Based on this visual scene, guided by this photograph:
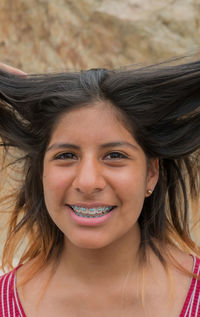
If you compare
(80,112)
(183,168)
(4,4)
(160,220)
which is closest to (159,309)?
(160,220)

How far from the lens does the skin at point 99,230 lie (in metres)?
1.96

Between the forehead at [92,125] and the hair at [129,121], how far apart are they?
26 mm

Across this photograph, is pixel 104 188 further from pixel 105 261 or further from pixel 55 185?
pixel 105 261

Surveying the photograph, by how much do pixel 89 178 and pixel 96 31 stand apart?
2573 millimetres

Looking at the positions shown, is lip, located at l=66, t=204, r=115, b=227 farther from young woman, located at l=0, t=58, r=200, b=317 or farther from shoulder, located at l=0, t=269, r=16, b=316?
shoulder, located at l=0, t=269, r=16, b=316

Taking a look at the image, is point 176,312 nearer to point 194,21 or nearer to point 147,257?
point 147,257

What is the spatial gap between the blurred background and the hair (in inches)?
77.6

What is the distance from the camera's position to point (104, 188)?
1.95 meters

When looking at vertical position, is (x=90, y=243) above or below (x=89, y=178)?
below

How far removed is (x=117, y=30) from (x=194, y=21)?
1.68 feet

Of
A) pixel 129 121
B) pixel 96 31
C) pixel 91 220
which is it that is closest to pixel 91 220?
pixel 91 220

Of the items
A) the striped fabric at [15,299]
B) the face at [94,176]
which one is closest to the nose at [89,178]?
the face at [94,176]

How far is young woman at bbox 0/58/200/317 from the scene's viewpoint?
1980 mm

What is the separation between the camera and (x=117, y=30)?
4.27 m
